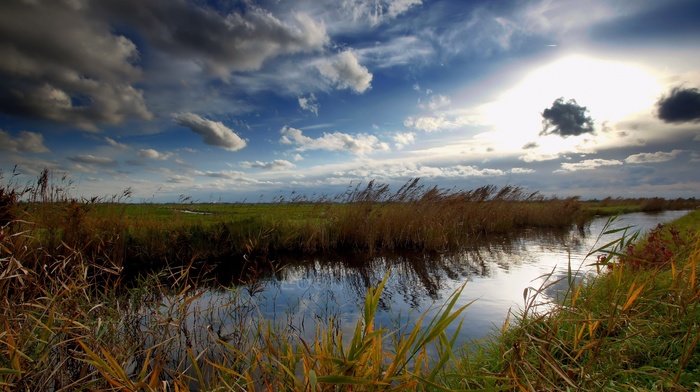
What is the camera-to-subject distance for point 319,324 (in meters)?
2.51

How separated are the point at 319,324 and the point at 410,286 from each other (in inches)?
205

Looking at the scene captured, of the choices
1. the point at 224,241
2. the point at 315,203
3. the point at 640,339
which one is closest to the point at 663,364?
the point at 640,339

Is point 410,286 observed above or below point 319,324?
below

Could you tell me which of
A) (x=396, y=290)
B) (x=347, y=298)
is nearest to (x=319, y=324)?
(x=347, y=298)

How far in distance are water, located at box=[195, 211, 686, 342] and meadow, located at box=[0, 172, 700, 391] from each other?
0.36 meters

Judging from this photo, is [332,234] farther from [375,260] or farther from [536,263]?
[536,263]

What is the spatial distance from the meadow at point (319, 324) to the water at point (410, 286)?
0.36 m

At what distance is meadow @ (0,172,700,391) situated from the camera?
5.95ft

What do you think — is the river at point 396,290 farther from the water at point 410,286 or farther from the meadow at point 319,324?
the meadow at point 319,324

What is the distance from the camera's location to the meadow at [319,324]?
5.95ft

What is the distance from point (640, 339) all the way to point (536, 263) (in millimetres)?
7163

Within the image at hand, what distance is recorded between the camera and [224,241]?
1046 cm

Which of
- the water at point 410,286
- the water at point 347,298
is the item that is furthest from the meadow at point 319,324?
the water at point 410,286

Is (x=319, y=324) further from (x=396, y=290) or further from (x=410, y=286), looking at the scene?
(x=410, y=286)
